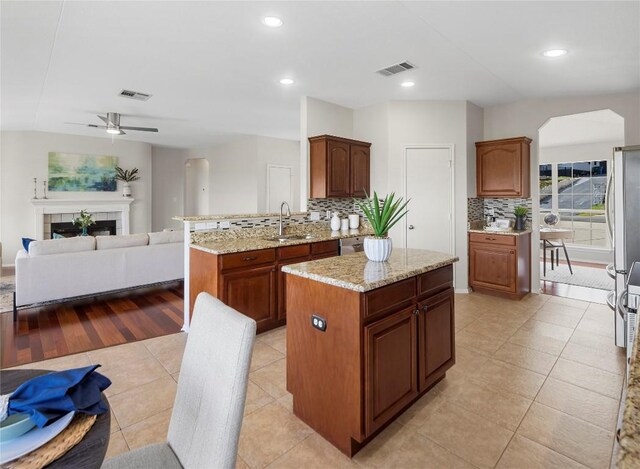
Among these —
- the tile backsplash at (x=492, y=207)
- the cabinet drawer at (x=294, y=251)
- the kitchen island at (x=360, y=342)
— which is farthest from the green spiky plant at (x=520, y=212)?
the kitchen island at (x=360, y=342)

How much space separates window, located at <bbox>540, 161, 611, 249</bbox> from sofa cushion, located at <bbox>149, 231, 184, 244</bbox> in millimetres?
7991

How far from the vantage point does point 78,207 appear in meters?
7.37

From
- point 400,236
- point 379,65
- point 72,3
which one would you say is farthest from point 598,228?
point 72,3

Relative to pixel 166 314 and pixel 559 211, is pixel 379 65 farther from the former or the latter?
pixel 559 211

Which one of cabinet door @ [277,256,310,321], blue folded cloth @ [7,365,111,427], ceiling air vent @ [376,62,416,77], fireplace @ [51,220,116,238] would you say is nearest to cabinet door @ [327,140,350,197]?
ceiling air vent @ [376,62,416,77]

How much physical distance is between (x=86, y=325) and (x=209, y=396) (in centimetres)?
344

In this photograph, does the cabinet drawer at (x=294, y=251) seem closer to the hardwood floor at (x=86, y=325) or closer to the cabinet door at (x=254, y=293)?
the cabinet door at (x=254, y=293)

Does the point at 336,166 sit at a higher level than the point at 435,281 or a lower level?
higher

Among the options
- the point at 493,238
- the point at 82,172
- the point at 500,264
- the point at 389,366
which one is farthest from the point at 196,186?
the point at 389,366

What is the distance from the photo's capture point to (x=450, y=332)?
2.43m

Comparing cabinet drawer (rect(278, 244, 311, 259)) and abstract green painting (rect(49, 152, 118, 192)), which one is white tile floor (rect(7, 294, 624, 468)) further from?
abstract green painting (rect(49, 152, 118, 192))

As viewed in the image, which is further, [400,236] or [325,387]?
[400,236]

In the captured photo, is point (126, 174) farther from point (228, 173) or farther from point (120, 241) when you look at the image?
point (120, 241)

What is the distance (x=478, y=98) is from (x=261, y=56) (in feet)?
9.99
